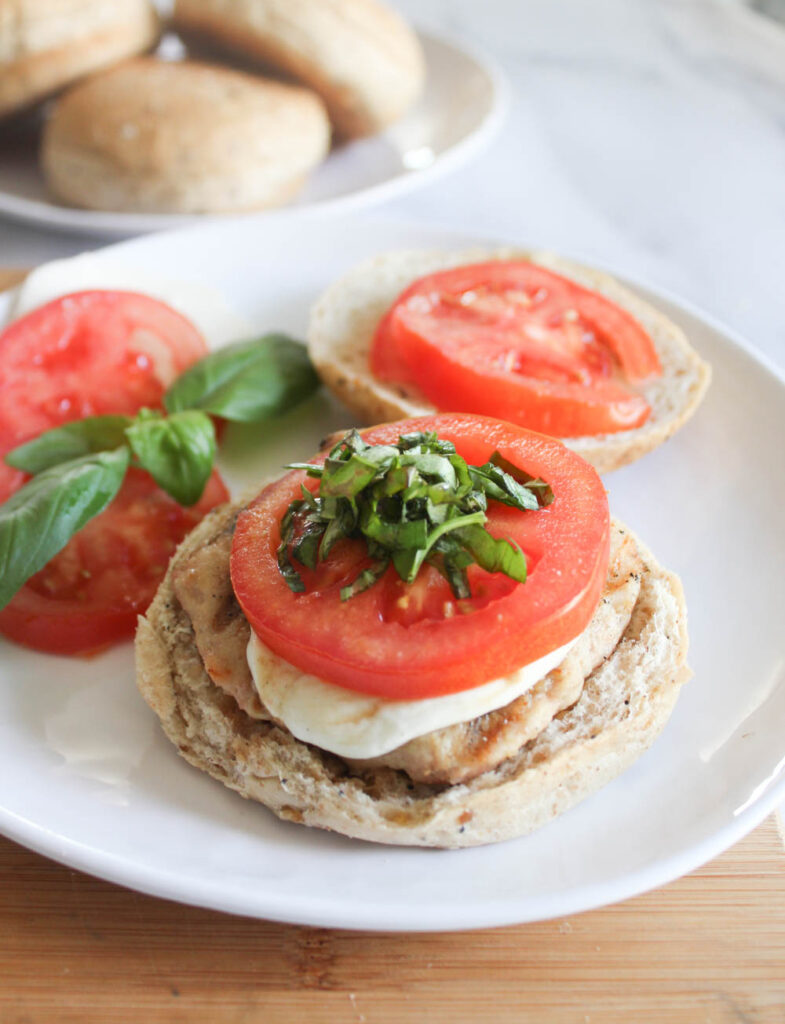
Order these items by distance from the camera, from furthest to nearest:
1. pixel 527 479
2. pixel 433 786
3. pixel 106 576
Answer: pixel 106 576 < pixel 527 479 < pixel 433 786

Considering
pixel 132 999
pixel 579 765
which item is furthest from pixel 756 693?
pixel 132 999

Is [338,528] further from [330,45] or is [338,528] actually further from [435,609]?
[330,45]

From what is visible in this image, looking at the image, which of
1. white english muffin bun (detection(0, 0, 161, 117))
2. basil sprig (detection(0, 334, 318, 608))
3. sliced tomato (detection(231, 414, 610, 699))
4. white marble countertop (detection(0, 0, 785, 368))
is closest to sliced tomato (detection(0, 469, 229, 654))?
basil sprig (detection(0, 334, 318, 608))

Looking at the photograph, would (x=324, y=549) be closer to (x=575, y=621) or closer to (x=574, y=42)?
(x=575, y=621)

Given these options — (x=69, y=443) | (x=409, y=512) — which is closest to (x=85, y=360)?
(x=69, y=443)

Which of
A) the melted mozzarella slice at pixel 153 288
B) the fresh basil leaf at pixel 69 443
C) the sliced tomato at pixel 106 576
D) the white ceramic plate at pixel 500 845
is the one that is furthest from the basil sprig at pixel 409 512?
the melted mozzarella slice at pixel 153 288
